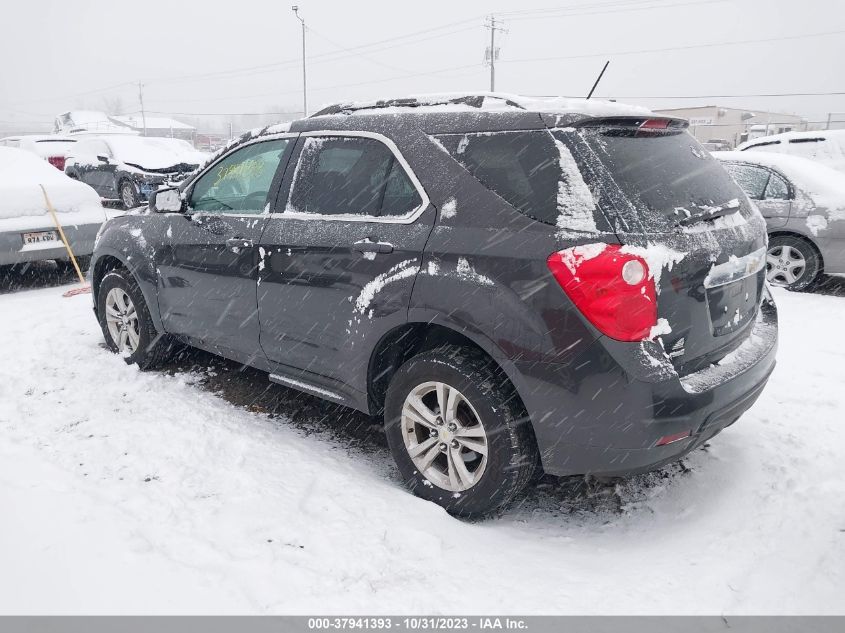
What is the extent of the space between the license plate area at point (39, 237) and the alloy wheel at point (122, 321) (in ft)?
9.48

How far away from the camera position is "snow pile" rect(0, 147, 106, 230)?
6891mm

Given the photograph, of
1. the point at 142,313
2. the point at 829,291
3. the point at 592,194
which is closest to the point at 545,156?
the point at 592,194

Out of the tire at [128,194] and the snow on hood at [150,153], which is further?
the snow on hood at [150,153]

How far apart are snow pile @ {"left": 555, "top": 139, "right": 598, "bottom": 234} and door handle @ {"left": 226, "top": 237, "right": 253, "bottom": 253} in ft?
6.38

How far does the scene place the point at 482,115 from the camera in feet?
9.33

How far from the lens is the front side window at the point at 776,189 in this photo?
22.9 ft


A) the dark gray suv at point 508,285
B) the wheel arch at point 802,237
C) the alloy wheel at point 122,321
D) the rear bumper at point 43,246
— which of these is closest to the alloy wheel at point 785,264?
the wheel arch at point 802,237

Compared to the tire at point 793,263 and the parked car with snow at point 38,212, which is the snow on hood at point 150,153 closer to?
the parked car with snow at point 38,212

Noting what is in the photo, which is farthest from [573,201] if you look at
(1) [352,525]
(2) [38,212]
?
(2) [38,212]

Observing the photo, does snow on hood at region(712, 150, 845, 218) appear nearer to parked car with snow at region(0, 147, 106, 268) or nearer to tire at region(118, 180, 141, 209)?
parked car with snow at region(0, 147, 106, 268)

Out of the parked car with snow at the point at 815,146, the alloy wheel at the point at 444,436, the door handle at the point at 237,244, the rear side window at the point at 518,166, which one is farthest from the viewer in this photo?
the parked car with snow at the point at 815,146

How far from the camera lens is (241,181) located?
402 centimetres
